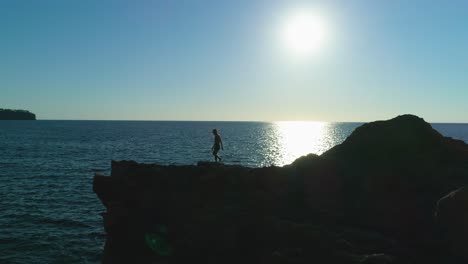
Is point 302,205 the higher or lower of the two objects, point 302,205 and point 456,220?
the lower

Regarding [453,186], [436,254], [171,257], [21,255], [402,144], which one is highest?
[402,144]

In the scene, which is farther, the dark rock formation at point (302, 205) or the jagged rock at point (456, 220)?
the dark rock formation at point (302, 205)

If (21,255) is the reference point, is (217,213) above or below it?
above

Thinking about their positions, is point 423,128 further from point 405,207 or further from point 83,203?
point 83,203

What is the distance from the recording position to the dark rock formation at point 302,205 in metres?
13.7

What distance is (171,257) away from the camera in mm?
15422

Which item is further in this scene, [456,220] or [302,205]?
[302,205]

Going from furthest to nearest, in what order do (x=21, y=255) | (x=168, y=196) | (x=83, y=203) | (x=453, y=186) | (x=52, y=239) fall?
(x=83, y=203)
(x=52, y=239)
(x=21, y=255)
(x=168, y=196)
(x=453, y=186)

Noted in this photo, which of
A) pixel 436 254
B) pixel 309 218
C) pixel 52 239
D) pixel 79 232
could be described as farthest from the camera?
pixel 79 232

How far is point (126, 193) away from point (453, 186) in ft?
54.8

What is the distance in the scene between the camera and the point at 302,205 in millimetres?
18469

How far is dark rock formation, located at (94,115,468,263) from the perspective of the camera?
1372 cm

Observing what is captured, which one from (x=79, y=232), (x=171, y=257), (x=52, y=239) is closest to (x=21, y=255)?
(x=52, y=239)

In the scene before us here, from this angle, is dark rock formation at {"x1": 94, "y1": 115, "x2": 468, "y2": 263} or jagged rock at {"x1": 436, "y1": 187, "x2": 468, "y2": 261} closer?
jagged rock at {"x1": 436, "y1": 187, "x2": 468, "y2": 261}
